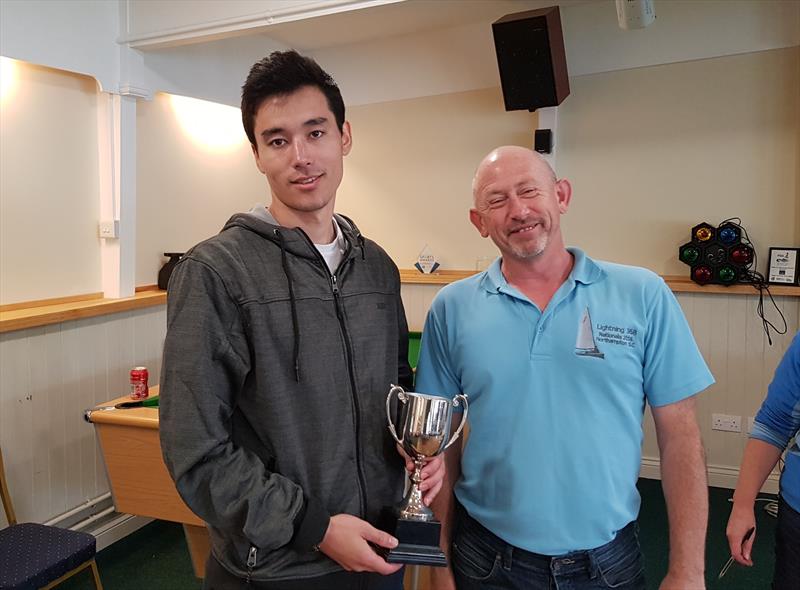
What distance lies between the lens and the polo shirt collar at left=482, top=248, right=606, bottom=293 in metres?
1.38

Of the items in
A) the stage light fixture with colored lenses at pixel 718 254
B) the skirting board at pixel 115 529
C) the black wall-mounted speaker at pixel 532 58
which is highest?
the black wall-mounted speaker at pixel 532 58

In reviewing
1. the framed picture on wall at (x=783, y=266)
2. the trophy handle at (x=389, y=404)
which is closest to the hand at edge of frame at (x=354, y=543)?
the trophy handle at (x=389, y=404)

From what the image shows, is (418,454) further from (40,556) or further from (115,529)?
(115,529)

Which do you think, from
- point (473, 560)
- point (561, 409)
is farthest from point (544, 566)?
point (561, 409)

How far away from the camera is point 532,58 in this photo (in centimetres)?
366

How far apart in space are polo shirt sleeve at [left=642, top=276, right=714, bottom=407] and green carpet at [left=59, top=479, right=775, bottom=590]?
188cm

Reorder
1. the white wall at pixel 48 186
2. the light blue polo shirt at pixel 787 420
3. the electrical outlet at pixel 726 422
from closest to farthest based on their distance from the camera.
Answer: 1. the light blue polo shirt at pixel 787 420
2. the white wall at pixel 48 186
3. the electrical outlet at pixel 726 422

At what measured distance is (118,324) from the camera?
3.47m

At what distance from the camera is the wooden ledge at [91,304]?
2902 millimetres

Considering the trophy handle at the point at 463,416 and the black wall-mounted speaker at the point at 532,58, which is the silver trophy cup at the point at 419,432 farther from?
the black wall-mounted speaker at the point at 532,58

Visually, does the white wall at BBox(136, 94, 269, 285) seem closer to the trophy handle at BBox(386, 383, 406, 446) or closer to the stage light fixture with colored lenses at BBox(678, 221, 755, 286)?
the trophy handle at BBox(386, 383, 406, 446)

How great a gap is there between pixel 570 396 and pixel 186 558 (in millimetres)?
2539

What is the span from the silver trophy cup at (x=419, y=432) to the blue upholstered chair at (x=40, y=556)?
156 centimetres

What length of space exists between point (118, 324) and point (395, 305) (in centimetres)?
256
